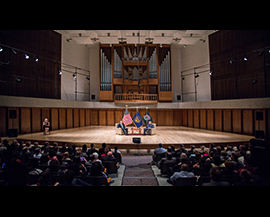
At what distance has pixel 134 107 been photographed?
14453 millimetres

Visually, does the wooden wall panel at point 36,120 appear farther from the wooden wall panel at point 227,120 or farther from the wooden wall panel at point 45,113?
the wooden wall panel at point 227,120

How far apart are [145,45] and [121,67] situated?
2.92m

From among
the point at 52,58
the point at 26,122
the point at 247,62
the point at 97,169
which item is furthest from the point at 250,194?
the point at 52,58

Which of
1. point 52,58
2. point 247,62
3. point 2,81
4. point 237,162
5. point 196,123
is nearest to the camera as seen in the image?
point 237,162

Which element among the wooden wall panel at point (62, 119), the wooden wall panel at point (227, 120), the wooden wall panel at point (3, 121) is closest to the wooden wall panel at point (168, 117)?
the wooden wall panel at point (227, 120)

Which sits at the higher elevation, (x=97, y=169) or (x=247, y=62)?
(x=247, y=62)

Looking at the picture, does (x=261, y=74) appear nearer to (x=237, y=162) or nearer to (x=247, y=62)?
(x=247, y=62)

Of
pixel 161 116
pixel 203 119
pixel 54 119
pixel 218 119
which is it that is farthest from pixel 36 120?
pixel 218 119

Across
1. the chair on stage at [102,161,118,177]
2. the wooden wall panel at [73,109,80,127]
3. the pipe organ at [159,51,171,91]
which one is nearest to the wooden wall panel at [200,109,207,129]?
the pipe organ at [159,51,171,91]

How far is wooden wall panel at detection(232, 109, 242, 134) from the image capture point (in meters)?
9.93

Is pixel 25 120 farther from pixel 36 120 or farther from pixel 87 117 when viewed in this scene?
pixel 87 117

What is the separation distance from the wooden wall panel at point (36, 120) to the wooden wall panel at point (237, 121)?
1268cm

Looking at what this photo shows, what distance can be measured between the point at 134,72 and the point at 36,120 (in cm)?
881

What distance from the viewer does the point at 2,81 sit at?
27.9 feet
